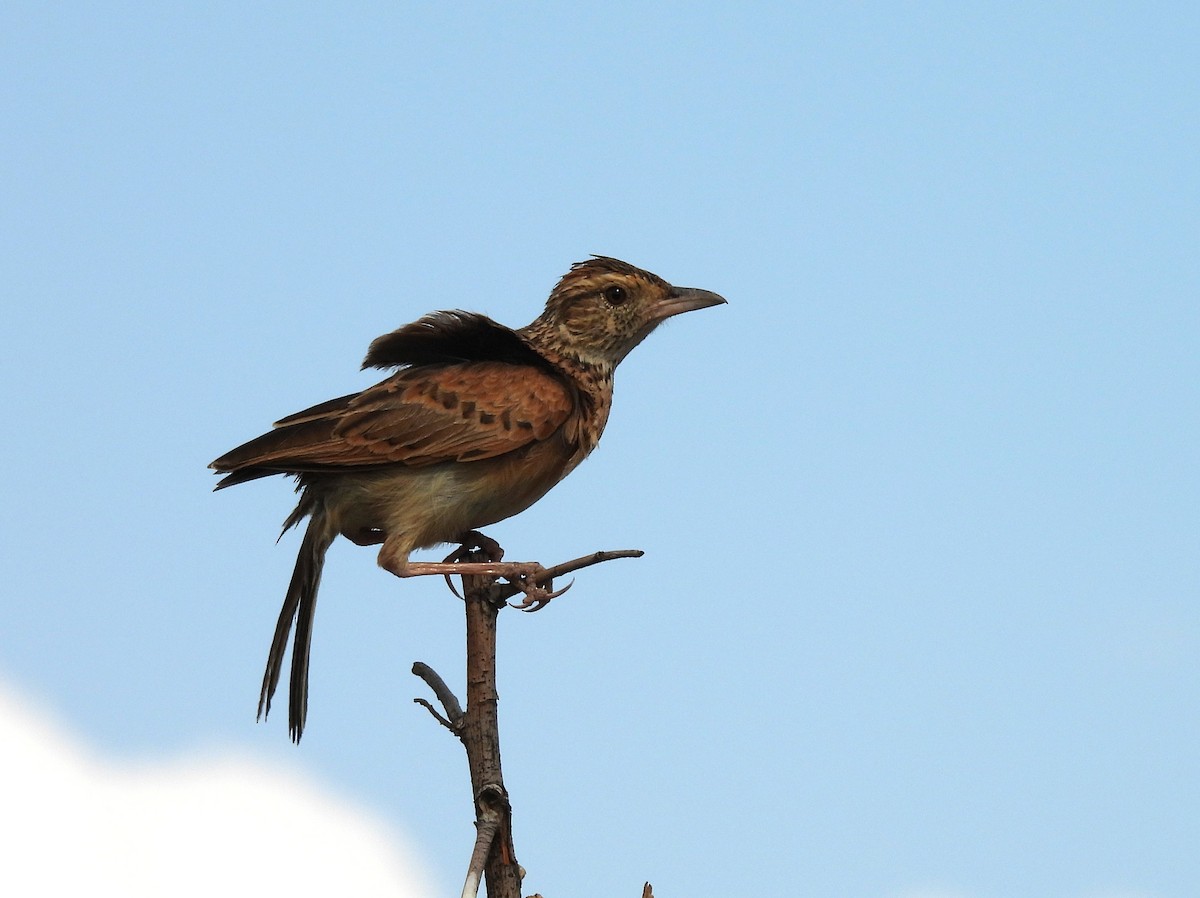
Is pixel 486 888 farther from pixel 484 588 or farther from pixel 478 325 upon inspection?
pixel 478 325

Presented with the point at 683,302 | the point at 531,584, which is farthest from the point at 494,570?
the point at 683,302

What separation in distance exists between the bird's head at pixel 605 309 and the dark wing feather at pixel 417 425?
0.70 m

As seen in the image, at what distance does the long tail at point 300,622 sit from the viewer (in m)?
8.43

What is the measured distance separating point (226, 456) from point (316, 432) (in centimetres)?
59

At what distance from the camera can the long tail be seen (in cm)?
843

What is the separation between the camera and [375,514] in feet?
27.5

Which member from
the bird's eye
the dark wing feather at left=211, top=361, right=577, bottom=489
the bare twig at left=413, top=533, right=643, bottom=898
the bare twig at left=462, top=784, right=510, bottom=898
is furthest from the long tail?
the bird's eye

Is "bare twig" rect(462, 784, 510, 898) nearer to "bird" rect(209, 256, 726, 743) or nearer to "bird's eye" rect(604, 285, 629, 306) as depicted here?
"bird" rect(209, 256, 726, 743)

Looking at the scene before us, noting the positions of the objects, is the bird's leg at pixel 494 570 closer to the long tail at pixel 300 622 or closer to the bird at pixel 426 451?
the bird at pixel 426 451

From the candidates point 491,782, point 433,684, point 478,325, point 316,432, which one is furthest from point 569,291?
point 491,782

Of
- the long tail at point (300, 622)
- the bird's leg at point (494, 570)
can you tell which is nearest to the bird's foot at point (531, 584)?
→ the bird's leg at point (494, 570)

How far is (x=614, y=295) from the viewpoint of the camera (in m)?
9.37

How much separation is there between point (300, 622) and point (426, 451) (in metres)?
1.56

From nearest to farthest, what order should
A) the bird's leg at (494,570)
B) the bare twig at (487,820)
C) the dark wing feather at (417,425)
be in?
1. the bare twig at (487,820)
2. the bird's leg at (494,570)
3. the dark wing feather at (417,425)
